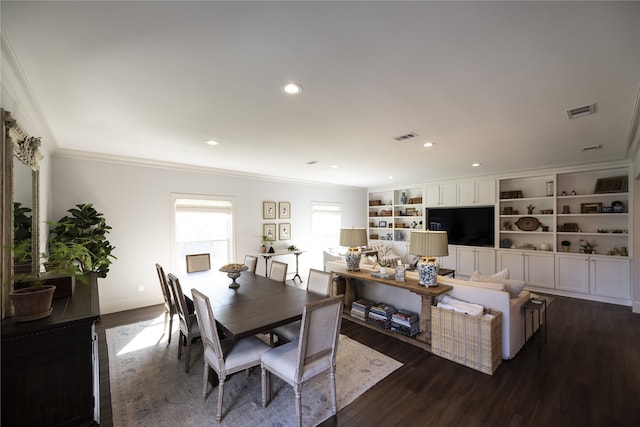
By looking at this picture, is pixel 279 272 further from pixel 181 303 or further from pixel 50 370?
pixel 50 370

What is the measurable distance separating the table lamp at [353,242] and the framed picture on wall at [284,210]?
2.84m

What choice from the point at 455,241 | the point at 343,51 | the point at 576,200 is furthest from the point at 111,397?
the point at 576,200

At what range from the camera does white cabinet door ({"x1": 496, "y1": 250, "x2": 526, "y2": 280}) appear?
220 inches

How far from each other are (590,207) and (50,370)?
25.3 feet

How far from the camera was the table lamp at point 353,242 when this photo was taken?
379 centimetres

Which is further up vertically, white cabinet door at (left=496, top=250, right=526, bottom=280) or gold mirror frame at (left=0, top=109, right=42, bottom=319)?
gold mirror frame at (left=0, top=109, right=42, bottom=319)

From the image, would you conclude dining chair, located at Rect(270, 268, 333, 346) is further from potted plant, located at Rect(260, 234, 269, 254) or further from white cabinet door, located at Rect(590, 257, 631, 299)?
white cabinet door, located at Rect(590, 257, 631, 299)

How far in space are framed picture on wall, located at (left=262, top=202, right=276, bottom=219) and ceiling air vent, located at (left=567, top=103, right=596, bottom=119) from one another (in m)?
5.17

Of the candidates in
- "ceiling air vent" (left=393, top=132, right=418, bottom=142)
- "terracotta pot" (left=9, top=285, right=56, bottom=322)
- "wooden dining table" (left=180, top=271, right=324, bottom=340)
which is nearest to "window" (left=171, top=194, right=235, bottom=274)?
"wooden dining table" (left=180, top=271, right=324, bottom=340)

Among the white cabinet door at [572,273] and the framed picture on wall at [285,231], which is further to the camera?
the framed picture on wall at [285,231]

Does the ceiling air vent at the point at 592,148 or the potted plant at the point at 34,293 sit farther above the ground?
the ceiling air vent at the point at 592,148

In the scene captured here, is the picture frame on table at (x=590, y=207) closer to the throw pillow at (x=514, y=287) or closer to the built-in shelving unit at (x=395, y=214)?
the built-in shelving unit at (x=395, y=214)

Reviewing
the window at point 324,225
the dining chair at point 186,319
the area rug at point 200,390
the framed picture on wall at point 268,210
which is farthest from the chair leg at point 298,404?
the window at point 324,225

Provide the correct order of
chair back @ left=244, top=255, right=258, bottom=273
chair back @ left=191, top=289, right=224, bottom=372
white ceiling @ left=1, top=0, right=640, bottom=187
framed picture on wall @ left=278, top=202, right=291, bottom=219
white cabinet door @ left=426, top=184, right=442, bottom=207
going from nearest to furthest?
white ceiling @ left=1, top=0, right=640, bottom=187, chair back @ left=191, top=289, right=224, bottom=372, chair back @ left=244, top=255, right=258, bottom=273, framed picture on wall @ left=278, top=202, right=291, bottom=219, white cabinet door @ left=426, top=184, right=442, bottom=207
